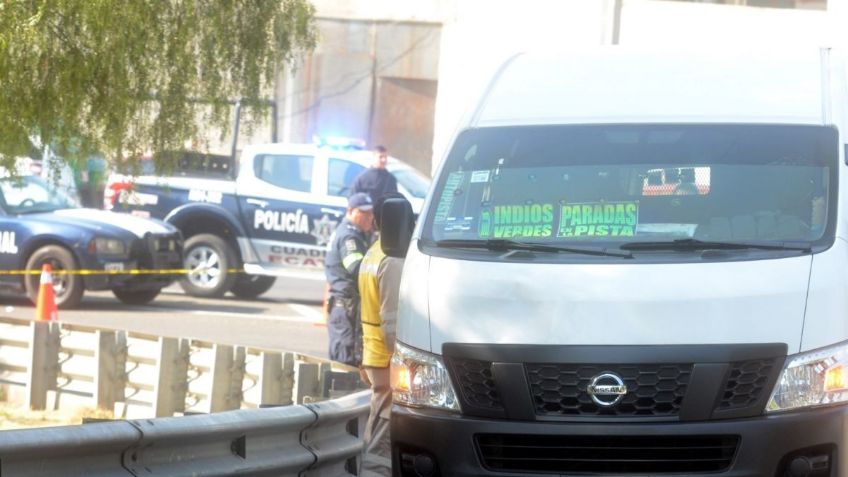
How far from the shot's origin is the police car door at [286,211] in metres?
19.0

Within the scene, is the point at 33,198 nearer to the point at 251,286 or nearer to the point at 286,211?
the point at 286,211

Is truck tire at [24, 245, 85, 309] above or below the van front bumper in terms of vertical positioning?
below

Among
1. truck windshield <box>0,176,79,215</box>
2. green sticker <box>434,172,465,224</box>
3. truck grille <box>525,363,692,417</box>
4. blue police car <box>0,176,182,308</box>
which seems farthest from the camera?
truck windshield <box>0,176,79,215</box>

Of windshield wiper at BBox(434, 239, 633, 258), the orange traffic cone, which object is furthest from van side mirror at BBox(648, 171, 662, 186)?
the orange traffic cone

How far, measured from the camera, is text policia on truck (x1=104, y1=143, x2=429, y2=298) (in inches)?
750

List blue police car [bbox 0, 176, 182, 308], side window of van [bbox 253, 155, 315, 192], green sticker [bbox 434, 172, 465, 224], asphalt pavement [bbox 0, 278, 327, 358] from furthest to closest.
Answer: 1. side window of van [bbox 253, 155, 315, 192]
2. blue police car [bbox 0, 176, 182, 308]
3. asphalt pavement [bbox 0, 278, 327, 358]
4. green sticker [bbox 434, 172, 465, 224]

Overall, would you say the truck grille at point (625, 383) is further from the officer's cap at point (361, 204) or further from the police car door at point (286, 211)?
the police car door at point (286, 211)

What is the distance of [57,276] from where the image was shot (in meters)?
18.0

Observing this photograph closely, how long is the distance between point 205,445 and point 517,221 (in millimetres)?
1696

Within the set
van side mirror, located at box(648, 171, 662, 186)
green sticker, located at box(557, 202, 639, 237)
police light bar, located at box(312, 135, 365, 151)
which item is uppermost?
van side mirror, located at box(648, 171, 662, 186)

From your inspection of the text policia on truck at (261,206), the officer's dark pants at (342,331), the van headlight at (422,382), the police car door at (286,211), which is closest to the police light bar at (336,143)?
the text policia on truck at (261,206)

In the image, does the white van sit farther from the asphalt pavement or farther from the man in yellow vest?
the asphalt pavement

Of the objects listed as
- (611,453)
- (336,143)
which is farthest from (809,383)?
(336,143)

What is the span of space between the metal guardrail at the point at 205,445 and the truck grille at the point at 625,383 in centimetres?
142
